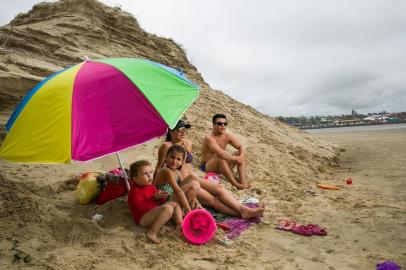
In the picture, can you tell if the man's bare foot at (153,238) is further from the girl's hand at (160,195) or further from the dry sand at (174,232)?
the girl's hand at (160,195)

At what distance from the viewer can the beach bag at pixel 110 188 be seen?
4.10m

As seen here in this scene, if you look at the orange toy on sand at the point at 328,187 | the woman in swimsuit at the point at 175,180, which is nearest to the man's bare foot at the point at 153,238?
the woman in swimsuit at the point at 175,180

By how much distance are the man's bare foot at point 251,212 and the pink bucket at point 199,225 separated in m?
0.78

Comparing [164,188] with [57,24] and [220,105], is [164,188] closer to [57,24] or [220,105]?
[220,105]

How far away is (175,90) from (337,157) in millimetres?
9385

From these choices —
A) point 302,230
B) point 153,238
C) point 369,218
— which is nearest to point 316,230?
point 302,230

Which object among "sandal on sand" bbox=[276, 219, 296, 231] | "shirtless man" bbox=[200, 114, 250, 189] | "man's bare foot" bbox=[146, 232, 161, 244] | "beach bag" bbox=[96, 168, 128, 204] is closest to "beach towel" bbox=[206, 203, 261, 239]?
"sandal on sand" bbox=[276, 219, 296, 231]

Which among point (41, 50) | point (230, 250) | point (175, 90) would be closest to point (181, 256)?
point (230, 250)

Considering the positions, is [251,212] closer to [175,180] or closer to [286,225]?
[286,225]

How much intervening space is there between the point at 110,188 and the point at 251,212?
1.81 m

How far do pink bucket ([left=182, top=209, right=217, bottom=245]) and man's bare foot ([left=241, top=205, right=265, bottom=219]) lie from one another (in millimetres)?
785

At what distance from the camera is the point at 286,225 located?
13.6 ft

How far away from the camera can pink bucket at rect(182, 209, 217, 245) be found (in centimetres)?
352

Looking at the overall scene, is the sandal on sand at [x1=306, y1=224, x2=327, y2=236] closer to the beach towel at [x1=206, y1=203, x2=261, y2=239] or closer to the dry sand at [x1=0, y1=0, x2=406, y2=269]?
the dry sand at [x1=0, y1=0, x2=406, y2=269]
